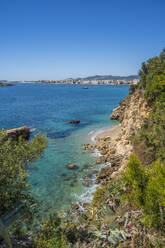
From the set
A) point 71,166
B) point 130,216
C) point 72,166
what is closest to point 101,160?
point 72,166

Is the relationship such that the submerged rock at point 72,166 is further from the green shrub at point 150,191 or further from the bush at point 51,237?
the green shrub at point 150,191

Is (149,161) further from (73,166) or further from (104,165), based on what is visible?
(73,166)

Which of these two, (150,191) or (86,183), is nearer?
(150,191)

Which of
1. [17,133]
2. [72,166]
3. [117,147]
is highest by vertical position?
[17,133]

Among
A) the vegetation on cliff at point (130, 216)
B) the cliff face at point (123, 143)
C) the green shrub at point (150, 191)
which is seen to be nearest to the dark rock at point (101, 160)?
the cliff face at point (123, 143)

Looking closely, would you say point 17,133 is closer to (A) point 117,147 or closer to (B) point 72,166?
(B) point 72,166

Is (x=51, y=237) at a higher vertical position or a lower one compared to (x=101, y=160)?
higher

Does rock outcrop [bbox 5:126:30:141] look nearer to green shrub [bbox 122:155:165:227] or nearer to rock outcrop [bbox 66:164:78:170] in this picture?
rock outcrop [bbox 66:164:78:170]

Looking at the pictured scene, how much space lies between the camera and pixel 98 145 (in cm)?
3073

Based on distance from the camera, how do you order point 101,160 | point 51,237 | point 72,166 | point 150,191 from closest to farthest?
1. point 150,191
2. point 51,237
3. point 72,166
4. point 101,160

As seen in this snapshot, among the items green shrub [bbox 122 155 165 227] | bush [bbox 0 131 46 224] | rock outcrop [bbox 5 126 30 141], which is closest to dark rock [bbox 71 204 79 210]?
bush [bbox 0 131 46 224]

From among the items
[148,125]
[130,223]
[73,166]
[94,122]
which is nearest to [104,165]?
[73,166]

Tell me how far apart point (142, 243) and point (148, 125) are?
1461 centimetres

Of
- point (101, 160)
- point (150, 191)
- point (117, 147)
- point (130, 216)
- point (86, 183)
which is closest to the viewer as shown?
point (150, 191)
